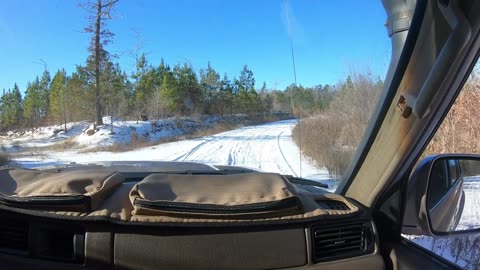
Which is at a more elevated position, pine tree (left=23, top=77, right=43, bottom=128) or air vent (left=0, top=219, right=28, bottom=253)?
pine tree (left=23, top=77, right=43, bottom=128)

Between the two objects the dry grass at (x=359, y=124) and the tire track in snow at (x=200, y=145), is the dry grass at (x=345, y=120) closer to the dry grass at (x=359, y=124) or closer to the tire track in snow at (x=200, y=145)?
the dry grass at (x=359, y=124)

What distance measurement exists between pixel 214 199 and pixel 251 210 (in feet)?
0.53

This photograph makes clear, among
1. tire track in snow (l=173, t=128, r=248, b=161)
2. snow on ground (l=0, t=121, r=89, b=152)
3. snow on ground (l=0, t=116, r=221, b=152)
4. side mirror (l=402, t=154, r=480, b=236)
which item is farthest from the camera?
tire track in snow (l=173, t=128, r=248, b=161)

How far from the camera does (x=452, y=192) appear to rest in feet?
7.52

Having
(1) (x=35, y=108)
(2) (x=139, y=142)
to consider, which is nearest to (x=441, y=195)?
(2) (x=139, y=142)

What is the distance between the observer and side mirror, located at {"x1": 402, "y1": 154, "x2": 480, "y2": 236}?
6.59 ft

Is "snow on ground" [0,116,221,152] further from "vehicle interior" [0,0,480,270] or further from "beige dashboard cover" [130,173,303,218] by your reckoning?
"beige dashboard cover" [130,173,303,218]

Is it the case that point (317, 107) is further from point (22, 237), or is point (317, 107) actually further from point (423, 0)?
point (22, 237)

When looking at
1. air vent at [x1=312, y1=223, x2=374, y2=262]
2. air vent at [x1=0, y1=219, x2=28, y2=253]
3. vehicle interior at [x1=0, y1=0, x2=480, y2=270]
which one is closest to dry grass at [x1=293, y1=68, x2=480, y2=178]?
vehicle interior at [x1=0, y1=0, x2=480, y2=270]

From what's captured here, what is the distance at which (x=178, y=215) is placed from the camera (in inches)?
60.6

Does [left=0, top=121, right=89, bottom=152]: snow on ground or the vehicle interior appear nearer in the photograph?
the vehicle interior

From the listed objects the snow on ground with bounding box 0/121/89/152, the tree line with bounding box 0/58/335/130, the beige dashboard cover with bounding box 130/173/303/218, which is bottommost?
the beige dashboard cover with bounding box 130/173/303/218

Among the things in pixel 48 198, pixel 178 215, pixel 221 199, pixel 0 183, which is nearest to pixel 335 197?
pixel 221 199

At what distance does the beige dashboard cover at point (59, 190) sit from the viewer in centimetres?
156
